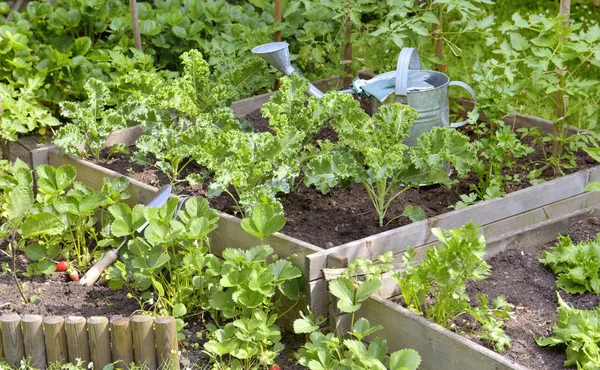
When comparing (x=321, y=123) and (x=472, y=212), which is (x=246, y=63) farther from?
(x=472, y=212)

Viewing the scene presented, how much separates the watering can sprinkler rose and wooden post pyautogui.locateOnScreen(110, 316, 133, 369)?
157cm

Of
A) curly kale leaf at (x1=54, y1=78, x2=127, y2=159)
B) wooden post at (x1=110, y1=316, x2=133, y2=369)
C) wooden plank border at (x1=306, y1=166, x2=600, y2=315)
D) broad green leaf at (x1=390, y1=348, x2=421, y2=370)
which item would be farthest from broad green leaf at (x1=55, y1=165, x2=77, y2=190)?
broad green leaf at (x1=390, y1=348, x2=421, y2=370)

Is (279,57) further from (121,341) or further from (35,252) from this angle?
(121,341)

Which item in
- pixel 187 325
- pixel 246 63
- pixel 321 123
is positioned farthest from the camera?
pixel 246 63

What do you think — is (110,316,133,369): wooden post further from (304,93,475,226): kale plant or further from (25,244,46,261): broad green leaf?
(304,93,475,226): kale plant

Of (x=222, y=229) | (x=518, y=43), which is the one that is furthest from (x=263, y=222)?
(x=518, y=43)

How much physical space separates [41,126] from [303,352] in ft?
8.65

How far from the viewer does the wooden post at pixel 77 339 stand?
3020 millimetres

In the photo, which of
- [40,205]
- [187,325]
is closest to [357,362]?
[187,325]

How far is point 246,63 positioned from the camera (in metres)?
4.62

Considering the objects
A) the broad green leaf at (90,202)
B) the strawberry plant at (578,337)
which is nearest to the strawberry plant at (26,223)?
the broad green leaf at (90,202)

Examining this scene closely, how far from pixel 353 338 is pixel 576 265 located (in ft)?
3.08

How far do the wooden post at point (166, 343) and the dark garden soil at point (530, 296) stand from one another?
104 cm

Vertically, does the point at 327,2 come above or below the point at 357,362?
above
